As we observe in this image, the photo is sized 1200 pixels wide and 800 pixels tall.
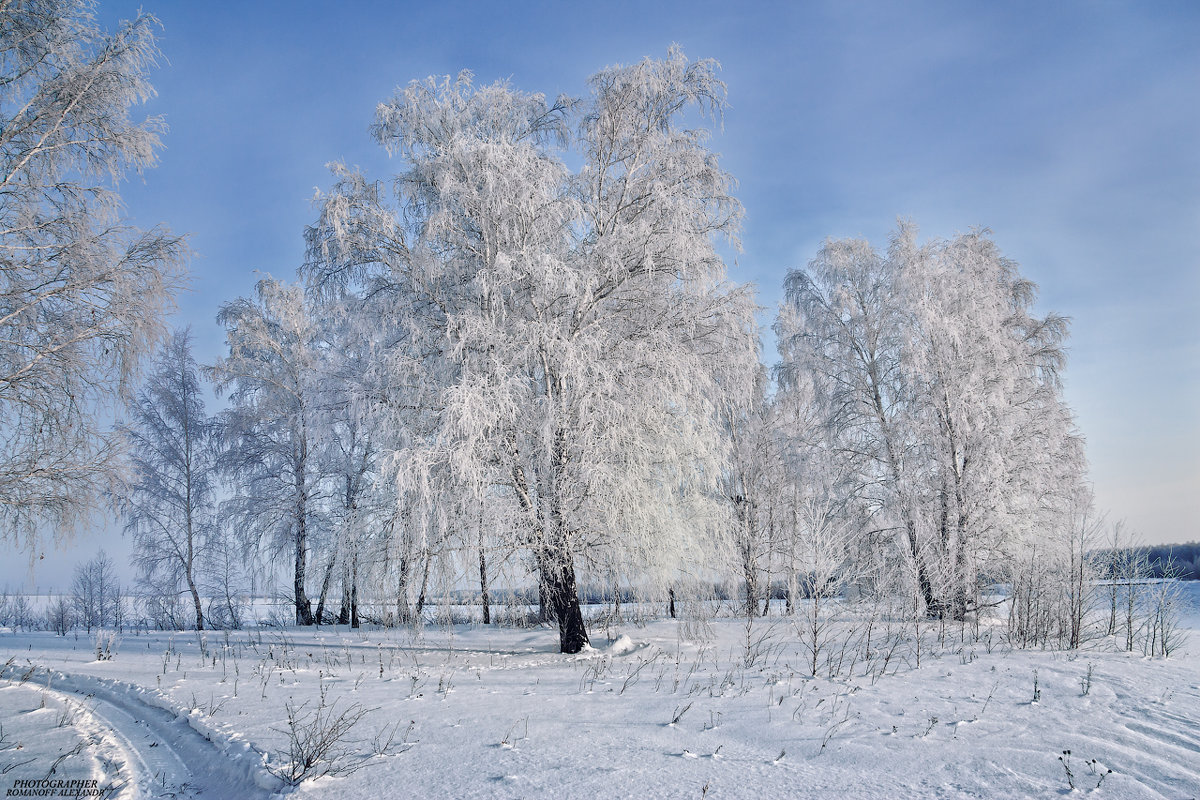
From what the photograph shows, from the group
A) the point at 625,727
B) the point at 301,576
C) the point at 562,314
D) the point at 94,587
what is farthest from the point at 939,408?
the point at 94,587

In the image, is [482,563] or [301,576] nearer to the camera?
[482,563]

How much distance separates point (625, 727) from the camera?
180 inches

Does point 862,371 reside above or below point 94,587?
above

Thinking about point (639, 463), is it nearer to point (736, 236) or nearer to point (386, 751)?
point (736, 236)

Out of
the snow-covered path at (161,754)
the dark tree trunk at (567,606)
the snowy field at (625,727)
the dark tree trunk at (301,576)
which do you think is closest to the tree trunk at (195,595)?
the dark tree trunk at (301,576)

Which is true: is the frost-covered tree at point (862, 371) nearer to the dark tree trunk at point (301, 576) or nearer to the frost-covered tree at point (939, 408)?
the frost-covered tree at point (939, 408)

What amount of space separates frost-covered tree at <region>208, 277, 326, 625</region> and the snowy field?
24.7ft

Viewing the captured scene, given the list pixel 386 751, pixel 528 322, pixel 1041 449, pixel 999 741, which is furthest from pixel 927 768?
pixel 1041 449

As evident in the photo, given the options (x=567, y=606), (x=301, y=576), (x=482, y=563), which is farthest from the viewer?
(x=301, y=576)

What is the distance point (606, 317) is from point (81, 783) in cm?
780

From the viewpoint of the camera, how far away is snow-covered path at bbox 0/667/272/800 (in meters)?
3.96

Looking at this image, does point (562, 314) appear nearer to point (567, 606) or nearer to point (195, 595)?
point (567, 606)

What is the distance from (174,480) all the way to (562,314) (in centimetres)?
1344

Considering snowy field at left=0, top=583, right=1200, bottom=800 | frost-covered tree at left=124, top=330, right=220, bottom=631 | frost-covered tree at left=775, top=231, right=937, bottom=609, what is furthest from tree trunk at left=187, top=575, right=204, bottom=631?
frost-covered tree at left=775, top=231, right=937, bottom=609
